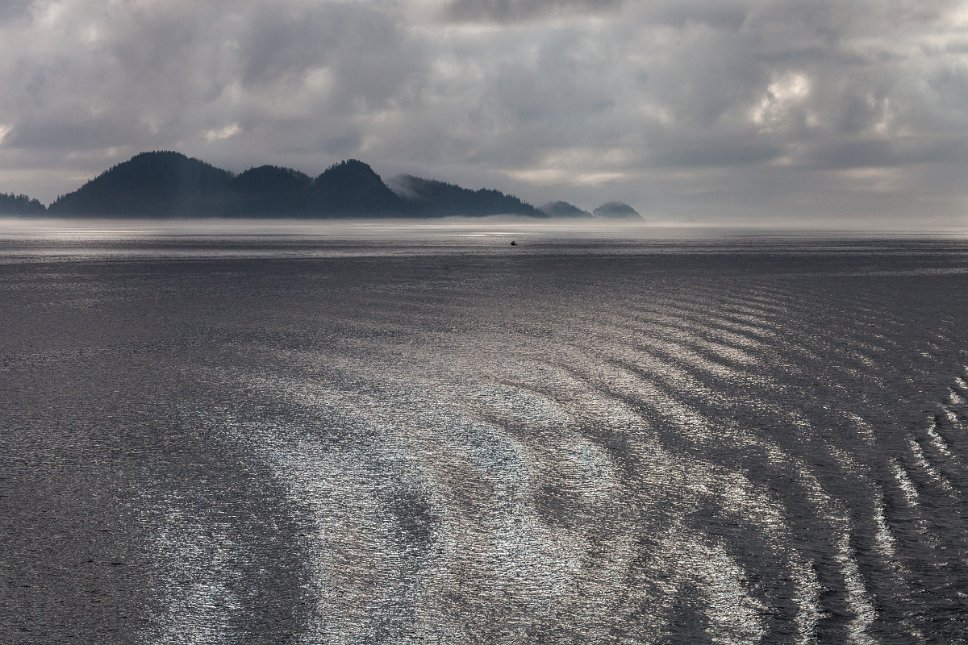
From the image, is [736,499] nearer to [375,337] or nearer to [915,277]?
[375,337]

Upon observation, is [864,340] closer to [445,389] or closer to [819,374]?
[819,374]

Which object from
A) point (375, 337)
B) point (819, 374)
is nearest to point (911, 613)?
point (819, 374)

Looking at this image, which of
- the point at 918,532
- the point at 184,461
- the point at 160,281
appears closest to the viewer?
the point at 918,532

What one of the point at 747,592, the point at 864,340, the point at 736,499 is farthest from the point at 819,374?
the point at 747,592

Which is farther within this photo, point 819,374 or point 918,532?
point 819,374

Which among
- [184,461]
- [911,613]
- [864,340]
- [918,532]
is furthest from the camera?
[864,340]

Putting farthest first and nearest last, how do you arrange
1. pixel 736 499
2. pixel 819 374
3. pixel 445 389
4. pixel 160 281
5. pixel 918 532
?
pixel 160 281
pixel 819 374
pixel 445 389
pixel 736 499
pixel 918 532
